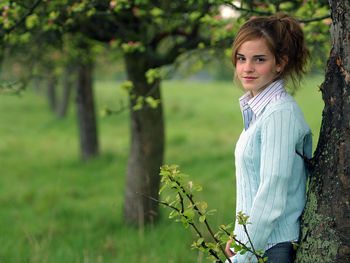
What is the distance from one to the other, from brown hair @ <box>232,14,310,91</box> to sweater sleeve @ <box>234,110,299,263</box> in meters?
0.34

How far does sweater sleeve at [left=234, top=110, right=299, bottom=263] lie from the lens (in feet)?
6.02

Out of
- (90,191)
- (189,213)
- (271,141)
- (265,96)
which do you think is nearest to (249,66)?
(265,96)

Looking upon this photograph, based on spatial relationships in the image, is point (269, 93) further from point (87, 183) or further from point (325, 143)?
point (87, 183)

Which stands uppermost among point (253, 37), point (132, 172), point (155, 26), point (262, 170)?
point (155, 26)

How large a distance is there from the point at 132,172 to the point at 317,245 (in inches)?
203

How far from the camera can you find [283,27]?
6.71 ft

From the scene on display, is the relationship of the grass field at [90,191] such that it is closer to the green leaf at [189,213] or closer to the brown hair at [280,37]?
the brown hair at [280,37]

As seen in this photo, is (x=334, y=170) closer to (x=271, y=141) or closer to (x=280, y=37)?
(x=271, y=141)

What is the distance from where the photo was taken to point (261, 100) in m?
2.03

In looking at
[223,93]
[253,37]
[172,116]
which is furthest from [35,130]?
[223,93]

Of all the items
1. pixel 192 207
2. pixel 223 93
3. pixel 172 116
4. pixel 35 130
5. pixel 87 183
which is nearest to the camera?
pixel 192 207

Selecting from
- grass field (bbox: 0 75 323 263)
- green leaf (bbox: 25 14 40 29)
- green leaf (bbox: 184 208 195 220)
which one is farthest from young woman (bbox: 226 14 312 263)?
green leaf (bbox: 25 14 40 29)

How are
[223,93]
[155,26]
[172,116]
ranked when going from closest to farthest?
[155,26]
[172,116]
[223,93]

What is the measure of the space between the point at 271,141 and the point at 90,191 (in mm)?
8171
